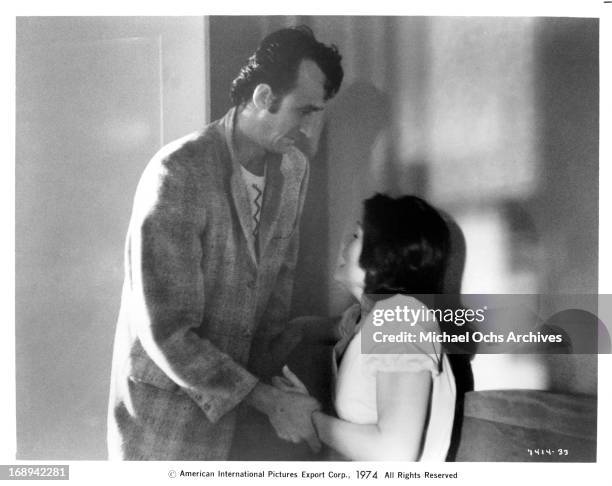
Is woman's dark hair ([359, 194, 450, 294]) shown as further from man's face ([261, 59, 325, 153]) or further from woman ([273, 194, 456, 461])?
man's face ([261, 59, 325, 153])

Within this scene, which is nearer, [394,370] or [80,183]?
[394,370]

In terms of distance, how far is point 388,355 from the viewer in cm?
175

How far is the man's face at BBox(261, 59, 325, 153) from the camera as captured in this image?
1814mm

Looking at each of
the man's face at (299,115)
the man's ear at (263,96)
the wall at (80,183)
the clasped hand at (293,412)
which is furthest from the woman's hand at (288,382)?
the man's ear at (263,96)

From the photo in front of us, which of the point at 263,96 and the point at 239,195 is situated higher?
the point at 263,96

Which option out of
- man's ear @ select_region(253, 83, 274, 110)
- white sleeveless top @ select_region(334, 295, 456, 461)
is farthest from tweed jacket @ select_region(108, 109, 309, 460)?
white sleeveless top @ select_region(334, 295, 456, 461)

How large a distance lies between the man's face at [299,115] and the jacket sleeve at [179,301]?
25 cm

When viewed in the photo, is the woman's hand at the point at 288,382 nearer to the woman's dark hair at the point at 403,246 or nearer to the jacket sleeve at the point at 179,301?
the jacket sleeve at the point at 179,301

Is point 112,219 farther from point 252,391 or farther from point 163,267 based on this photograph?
point 252,391

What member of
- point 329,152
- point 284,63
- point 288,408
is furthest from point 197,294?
point 284,63

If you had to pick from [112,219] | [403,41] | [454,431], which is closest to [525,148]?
[403,41]

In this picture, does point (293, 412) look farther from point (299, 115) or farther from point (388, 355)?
point (299, 115)

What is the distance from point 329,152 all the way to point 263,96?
238mm

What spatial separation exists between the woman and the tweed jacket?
0.50 ft
